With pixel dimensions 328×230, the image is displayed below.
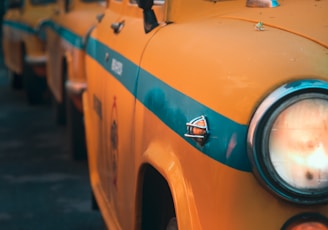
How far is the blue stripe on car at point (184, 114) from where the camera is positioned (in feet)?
6.57

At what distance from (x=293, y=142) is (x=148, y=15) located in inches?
49.5

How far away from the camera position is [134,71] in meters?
3.08

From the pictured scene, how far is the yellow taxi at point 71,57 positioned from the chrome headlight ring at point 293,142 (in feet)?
12.9

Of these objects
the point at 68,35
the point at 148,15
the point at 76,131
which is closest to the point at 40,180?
the point at 76,131

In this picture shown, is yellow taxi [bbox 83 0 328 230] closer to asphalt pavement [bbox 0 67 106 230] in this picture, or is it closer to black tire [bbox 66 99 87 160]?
asphalt pavement [bbox 0 67 106 230]

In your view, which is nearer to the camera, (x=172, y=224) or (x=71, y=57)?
(x=172, y=224)

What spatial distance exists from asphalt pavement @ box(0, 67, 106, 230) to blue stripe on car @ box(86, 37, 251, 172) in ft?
6.12

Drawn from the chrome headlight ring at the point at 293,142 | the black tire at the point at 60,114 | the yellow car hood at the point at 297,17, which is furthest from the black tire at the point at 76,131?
the chrome headlight ring at the point at 293,142

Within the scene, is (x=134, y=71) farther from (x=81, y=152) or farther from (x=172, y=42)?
(x=81, y=152)

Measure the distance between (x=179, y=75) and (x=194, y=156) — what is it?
1.16ft

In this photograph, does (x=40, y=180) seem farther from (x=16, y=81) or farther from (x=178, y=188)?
(x=16, y=81)

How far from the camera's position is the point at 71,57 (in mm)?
6848

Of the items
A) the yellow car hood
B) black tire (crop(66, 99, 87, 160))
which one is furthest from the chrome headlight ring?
black tire (crop(66, 99, 87, 160))

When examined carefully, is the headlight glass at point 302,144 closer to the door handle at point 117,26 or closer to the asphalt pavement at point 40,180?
the door handle at point 117,26
